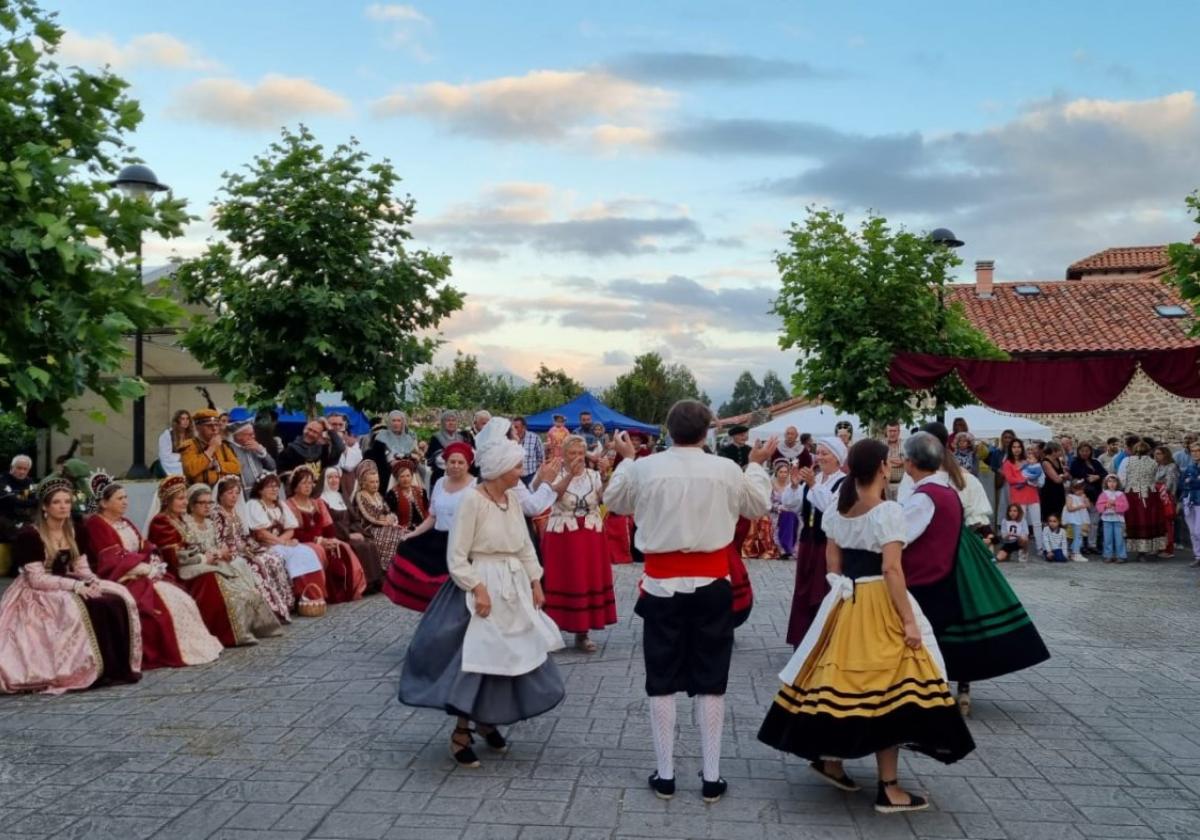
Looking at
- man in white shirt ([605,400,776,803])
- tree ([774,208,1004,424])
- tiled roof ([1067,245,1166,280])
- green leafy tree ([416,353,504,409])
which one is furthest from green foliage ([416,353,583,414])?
man in white shirt ([605,400,776,803])

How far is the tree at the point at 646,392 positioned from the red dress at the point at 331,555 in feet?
179

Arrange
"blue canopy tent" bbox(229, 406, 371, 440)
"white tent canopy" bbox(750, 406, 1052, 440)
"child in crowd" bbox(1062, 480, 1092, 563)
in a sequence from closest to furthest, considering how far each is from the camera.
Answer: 1. "child in crowd" bbox(1062, 480, 1092, 563)
2. "blue canopy tent" bbox(229, 406, 371, 440)
3. "white tent canopy" bbox(750, 406, 1052, 440)

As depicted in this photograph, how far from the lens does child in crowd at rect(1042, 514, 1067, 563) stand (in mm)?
16266

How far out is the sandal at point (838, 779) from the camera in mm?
4934

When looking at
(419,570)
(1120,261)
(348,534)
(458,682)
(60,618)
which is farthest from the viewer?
(1120,261)

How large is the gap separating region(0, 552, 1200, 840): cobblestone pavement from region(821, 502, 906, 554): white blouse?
3.70ft

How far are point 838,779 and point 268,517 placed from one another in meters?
6.87

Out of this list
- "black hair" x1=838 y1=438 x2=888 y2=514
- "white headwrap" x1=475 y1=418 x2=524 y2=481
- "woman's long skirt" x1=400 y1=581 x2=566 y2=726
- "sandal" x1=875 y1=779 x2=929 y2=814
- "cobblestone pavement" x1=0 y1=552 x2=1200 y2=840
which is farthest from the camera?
"white headwrap" x1=475 y1=418 x2=524 y2=481

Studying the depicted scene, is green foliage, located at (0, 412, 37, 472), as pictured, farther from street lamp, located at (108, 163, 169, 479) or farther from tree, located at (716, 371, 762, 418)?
tree, located at (716, 371, 762, 418)

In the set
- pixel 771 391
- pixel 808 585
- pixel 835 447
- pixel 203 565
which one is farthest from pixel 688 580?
pixel 771 391

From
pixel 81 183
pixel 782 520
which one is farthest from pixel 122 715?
pixel 782 520

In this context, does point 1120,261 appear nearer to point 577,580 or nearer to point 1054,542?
point 1054,542

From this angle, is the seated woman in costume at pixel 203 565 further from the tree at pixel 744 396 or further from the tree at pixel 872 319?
the tree at pixel 744 396

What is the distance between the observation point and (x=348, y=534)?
11.7 m
